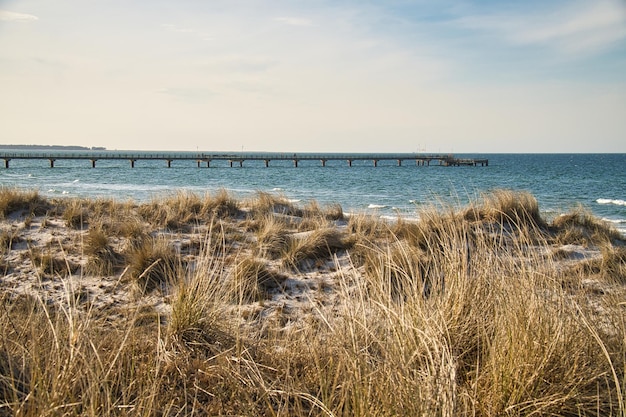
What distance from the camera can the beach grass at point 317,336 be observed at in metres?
2.45

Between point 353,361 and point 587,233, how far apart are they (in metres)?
8.89

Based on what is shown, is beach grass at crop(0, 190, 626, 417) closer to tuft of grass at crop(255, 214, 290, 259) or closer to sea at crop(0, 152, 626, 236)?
tuft of grass at crop(255, 214, 290, 259)

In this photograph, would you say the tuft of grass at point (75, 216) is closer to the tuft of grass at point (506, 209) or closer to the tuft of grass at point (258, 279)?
the tuft of grass at point (258, 279)

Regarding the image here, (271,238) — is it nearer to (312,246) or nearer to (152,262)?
(312,246)

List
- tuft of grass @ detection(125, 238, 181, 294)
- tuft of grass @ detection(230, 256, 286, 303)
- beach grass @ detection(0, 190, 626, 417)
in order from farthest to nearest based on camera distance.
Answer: tuft of grass @ detection(125, 238, 181, 294) < tuft of grass @ detection(230, 256, 286, 303) < beach grass @ detection(0, 190, 626, 417)

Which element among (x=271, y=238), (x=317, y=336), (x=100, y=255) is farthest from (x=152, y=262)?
(x=317, y=336)

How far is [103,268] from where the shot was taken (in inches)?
284

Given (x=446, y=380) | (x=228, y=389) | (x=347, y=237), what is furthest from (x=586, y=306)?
(x=347, y=237)

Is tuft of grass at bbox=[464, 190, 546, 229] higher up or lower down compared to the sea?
higher up

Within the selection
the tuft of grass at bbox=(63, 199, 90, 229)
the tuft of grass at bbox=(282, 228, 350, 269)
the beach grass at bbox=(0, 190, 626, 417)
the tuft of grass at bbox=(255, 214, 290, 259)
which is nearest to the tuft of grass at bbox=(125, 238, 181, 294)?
the beach grass at bbox=(0, 190, 626, 417)

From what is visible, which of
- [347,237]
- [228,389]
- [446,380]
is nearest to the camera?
[446,380]

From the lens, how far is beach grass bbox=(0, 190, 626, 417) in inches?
96.3

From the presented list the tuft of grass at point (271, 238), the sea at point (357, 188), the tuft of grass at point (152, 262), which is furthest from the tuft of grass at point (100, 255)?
the sea at point (357, 188)

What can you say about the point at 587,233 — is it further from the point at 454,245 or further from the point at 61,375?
the point at 61,375
